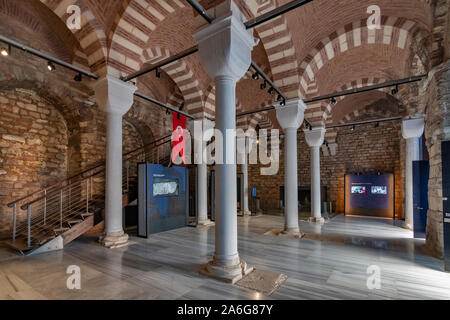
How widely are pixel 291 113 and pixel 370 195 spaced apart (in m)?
7.20

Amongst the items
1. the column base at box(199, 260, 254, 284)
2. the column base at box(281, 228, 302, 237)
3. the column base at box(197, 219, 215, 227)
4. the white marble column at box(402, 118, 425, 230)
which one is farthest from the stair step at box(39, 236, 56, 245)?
the white marble column at box(402, 118, 425, 230)

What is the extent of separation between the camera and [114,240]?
4.88m

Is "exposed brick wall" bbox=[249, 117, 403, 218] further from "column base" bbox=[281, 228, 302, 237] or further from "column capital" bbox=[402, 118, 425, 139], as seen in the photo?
"column base" bbox=[281, 228, 302, 237]

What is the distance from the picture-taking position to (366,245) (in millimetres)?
5168

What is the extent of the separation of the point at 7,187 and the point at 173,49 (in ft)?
18.9

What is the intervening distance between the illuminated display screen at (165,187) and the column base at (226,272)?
11.3 ft

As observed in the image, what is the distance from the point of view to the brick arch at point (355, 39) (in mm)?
5136

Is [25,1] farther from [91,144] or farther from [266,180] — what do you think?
[266,180]

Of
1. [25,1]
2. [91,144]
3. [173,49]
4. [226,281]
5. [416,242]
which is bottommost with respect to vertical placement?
[416,242]

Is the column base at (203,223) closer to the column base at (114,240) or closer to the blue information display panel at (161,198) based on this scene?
the blue information display panel at (161,198)

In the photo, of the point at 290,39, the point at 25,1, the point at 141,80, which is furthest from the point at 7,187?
the point at 290,39

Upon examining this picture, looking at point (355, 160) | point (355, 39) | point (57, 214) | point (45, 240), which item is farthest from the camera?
point (355, 160)

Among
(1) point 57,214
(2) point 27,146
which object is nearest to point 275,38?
(2) point 27,146

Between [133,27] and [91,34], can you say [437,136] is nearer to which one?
A: [133,27]
